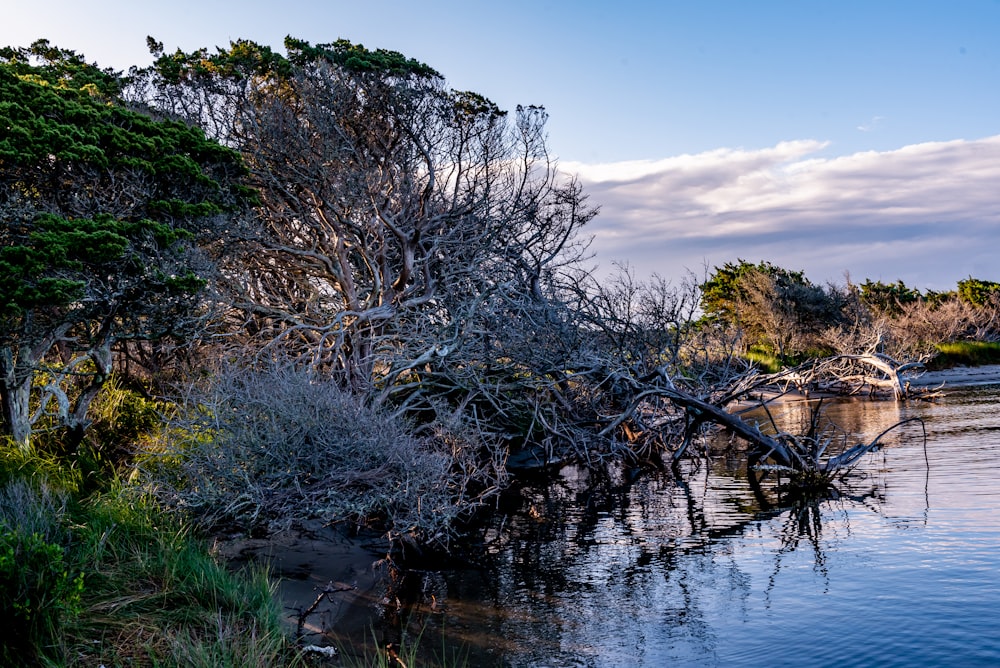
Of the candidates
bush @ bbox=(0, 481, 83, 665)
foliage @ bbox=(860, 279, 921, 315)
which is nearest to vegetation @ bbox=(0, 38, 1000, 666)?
bush @ bbox=(0, 481, 83, 665)

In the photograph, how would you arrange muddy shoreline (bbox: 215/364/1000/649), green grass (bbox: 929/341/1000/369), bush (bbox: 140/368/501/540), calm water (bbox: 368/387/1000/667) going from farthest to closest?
green grass (bbox: 929/341/1000/369) < bush (bbox: 140/368/501/540) < muddy shoreline (bbox: 215/364/1000/649) < calm water (bbox: 368/387/1000/667)

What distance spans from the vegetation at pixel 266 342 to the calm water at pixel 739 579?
4.36ft

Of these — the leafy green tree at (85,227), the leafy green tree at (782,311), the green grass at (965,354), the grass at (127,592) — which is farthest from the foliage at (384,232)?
the green grass at (965,354)

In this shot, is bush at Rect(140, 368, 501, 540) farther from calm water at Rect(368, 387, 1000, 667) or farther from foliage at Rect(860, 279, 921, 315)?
foliage at Rect(860, 279, 921, 315)

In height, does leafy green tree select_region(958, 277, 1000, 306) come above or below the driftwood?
above

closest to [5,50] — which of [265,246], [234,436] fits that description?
[265,246]

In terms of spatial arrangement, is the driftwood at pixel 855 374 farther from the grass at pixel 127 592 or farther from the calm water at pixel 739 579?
the grass at pixel 127 592

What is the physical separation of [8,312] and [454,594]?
7051 millimetres

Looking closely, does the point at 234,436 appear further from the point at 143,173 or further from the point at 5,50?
the point at 5,50

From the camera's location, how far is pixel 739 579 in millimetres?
11727

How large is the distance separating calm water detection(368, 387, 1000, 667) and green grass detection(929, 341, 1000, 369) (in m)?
27.5

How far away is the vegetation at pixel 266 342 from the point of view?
9453mm

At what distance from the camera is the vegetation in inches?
372

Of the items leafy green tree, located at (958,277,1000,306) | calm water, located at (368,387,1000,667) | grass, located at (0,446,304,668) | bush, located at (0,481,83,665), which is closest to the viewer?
bush, located at (0,481,83,665)
